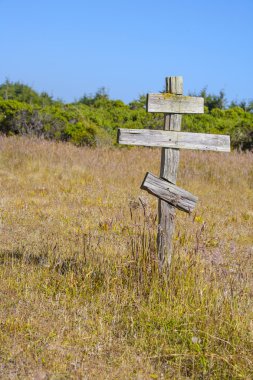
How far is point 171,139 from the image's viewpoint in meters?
5.59

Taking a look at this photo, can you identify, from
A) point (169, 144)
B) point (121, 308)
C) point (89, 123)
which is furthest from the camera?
point (89, 123)

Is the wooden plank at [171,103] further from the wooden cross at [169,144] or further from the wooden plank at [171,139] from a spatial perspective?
the wooden plank at [171,139]

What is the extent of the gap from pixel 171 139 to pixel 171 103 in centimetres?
35

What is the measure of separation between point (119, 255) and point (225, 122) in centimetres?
1541

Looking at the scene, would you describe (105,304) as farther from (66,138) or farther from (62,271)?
(66,138)

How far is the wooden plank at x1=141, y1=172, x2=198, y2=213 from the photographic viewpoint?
18.2 feet

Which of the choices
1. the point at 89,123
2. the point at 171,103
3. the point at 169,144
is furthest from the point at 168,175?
the point at 89,123

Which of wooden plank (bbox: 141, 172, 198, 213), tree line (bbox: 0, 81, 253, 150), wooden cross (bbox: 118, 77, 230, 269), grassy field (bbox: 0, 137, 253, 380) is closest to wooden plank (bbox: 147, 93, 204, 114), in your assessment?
wooden cross (bbox: 118, 77, 230, 269)

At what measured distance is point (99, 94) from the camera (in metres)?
29.2

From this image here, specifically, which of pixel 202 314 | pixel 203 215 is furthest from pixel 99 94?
pixel 202 314

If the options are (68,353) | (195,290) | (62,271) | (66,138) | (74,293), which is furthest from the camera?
(66,138)

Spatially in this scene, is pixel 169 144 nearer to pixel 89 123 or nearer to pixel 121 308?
pixel 121 308

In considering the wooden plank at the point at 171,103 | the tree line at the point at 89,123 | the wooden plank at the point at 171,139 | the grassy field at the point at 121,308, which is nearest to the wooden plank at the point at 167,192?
the grassy field at the point at 121,308

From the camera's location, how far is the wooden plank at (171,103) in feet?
18.4
